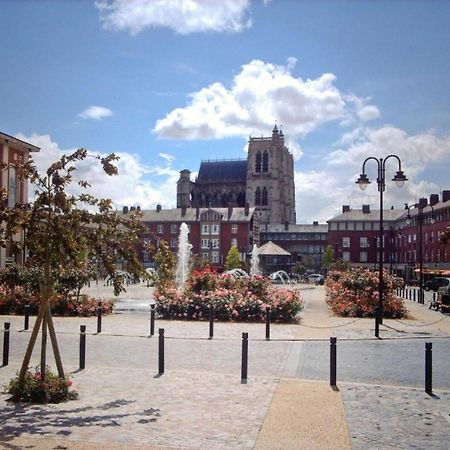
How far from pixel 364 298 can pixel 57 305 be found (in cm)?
1320

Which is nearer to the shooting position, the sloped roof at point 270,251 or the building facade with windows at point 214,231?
the sloped roof at point 270,251

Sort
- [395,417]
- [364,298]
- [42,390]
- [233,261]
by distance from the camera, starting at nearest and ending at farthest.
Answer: [395,417] < [42,390] < [364,298] < [233,261]

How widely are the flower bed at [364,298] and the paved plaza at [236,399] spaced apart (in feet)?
25.0

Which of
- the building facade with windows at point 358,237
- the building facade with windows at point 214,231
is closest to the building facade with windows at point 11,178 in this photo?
the building facade with windows at point 214,231

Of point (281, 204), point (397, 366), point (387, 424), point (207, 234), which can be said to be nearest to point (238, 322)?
point (397, 366)

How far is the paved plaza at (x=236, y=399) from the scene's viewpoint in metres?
7.10

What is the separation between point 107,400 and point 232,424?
7.84 feet

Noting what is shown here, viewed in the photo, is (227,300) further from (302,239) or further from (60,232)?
(302,239)

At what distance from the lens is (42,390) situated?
8977 millimetres

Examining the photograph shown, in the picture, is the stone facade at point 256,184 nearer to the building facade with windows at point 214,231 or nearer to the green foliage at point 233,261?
the building facade with windows at point 214,231

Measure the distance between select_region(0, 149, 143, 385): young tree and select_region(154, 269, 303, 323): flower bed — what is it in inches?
437

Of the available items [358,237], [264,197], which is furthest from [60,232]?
[264,197]

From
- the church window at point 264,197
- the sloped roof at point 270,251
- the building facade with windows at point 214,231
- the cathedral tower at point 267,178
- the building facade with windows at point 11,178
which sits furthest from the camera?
the church window at point 264,197

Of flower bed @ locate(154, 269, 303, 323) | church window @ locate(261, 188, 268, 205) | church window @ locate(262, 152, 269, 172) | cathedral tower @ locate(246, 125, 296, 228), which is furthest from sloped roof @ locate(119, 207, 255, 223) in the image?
flower bed @ locate(154, 269, 303, 323)
